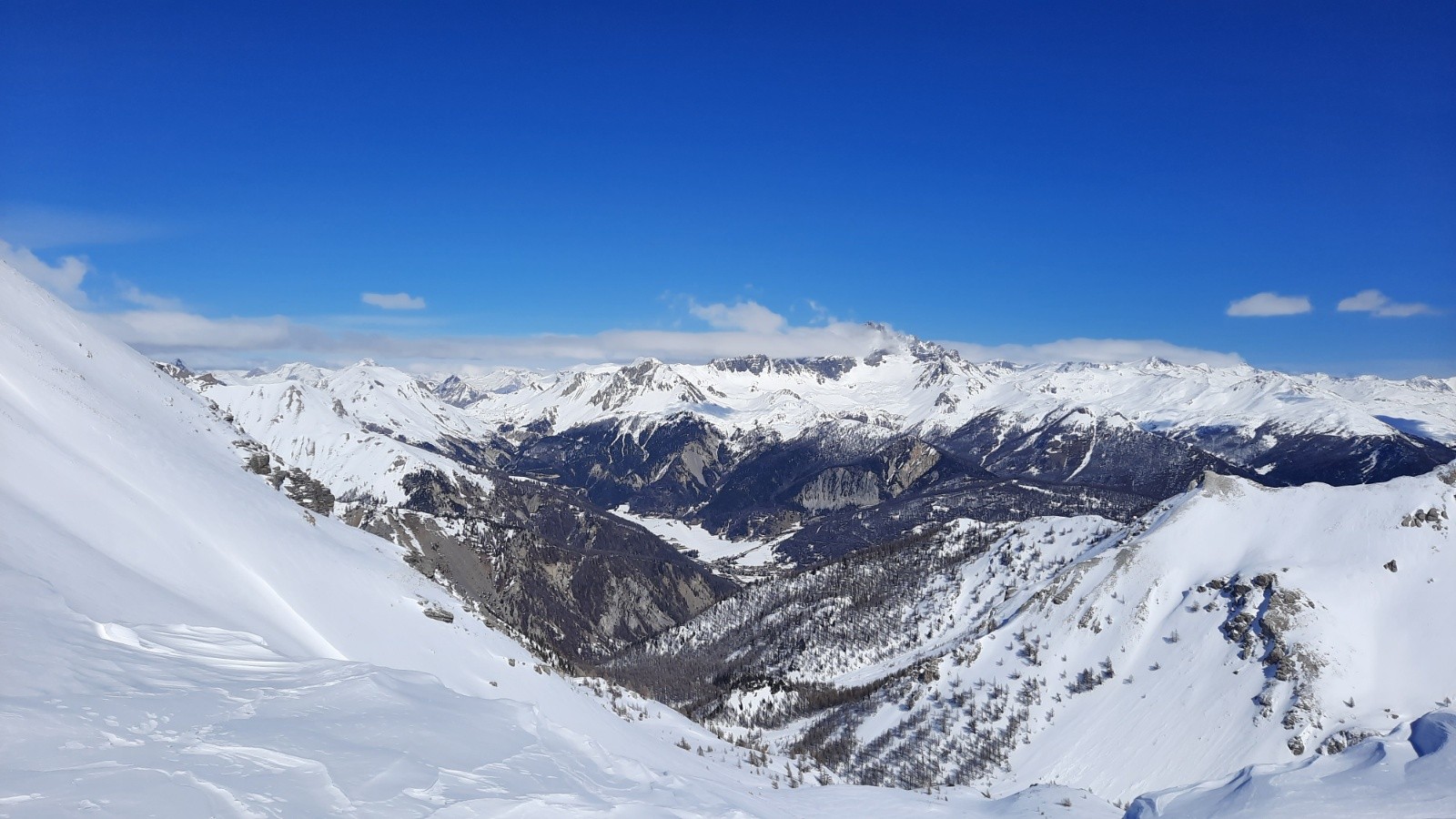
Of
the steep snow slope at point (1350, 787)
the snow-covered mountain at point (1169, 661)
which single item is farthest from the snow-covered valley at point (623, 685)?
the snow-covered mountain at point (1169, 661)

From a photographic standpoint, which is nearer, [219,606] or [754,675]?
[219,606]

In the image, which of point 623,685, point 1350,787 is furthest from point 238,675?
point 623,685

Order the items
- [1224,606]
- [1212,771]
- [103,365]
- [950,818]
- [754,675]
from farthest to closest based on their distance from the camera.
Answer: [754,675]
[1224,606]
[1212,771]
[103,365]
[950,818]

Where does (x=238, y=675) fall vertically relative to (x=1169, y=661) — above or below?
above

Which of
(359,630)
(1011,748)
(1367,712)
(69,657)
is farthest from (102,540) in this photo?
(1367,712)

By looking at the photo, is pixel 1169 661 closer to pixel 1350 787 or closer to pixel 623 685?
pixel 623 685

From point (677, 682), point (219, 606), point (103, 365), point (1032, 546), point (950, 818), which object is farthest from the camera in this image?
point (677, 682)

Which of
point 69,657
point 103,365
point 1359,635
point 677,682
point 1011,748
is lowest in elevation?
point 677,682

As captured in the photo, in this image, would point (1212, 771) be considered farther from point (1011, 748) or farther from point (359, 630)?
point (359, 630)

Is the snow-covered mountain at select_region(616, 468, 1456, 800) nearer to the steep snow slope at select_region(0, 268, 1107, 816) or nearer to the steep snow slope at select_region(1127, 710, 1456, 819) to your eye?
the steep snow slope at select_region(0, 268, 1107, 816)
